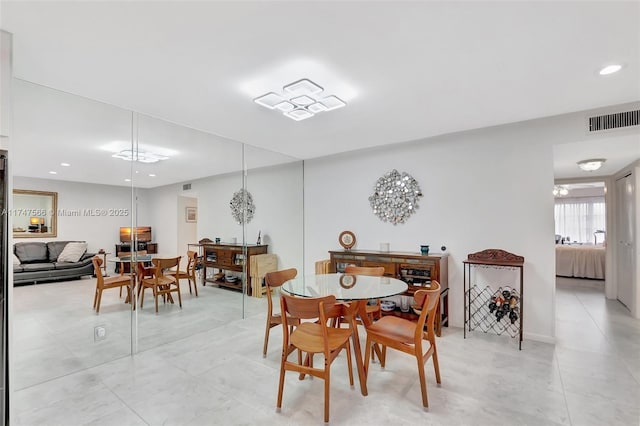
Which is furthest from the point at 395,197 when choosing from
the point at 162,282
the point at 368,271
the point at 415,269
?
the point at 162,282

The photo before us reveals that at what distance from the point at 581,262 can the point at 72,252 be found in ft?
30.7

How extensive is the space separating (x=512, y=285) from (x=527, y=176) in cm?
131

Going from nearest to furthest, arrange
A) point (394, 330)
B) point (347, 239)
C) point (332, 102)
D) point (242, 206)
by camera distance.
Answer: point (394, 330) → point (332, 102) → point (242, 206) → point (347, 239)

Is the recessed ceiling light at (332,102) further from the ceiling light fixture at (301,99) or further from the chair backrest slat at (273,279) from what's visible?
the chair backrest slat at (273,279)

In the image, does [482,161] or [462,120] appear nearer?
[462,120]

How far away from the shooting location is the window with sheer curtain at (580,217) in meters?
9.41

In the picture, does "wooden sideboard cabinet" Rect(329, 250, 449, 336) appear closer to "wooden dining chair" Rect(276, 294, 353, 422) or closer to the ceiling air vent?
"wooden dining chair" Rect(276, 294, 353, 422)

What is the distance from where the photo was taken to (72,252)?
2875 millimetres

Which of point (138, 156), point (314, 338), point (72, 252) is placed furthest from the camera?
point (138, 156)

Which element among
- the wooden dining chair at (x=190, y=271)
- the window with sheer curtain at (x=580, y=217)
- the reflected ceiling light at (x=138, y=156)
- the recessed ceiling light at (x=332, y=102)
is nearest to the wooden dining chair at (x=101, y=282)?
the wooden dining chair at (x=190, y=271)

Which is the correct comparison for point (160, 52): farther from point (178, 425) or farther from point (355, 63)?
point (178, 425)

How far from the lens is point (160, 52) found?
81.2 inches

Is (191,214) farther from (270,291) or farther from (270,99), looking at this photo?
(270,99)

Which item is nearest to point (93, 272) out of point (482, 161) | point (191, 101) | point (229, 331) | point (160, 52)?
point (229, 331)
